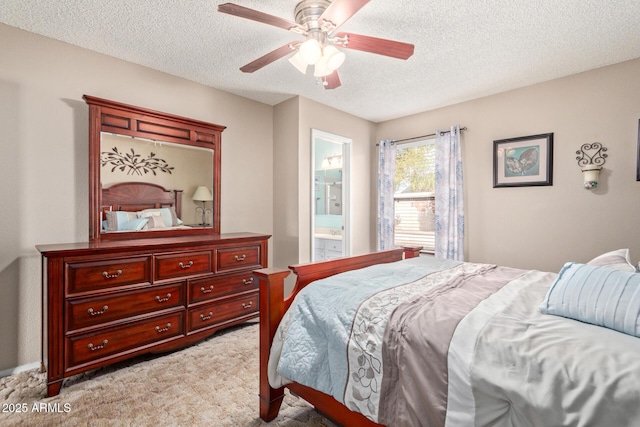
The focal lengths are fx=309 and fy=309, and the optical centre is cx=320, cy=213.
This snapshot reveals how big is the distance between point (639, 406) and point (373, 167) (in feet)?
13.2

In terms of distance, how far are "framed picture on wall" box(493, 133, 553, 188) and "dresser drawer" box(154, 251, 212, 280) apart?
3.18 metres

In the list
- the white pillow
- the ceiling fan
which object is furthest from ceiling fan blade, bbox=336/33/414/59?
the white pillow

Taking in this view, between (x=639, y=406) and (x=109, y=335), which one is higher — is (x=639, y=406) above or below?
above

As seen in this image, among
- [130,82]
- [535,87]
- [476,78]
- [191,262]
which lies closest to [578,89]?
[535,87]

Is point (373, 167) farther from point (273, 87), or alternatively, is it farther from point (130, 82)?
point (130, 82)

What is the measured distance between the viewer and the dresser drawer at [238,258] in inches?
112

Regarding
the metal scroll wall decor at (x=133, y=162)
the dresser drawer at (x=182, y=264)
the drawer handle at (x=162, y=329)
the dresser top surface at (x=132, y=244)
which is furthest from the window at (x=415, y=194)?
the drawer handle at (x=162, y=329)

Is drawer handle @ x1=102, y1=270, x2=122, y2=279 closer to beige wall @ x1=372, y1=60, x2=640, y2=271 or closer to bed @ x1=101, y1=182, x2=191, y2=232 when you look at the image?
bed @ x1=101, y1=182, x2=191, y2=232

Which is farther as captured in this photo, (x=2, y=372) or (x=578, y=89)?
(x=578, y=89)

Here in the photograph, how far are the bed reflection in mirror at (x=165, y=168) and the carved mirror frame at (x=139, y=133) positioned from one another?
43mm

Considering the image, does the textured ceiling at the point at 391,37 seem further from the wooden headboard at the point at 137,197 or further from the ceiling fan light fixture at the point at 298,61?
the wooden headboard at the point at 137,197

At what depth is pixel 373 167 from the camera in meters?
4.64

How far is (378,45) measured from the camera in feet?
6.23

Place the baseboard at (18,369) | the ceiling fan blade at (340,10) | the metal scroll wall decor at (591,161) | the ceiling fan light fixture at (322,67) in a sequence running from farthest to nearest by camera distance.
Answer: the metal scroll wall decor at (591,161) < the baseboard at (18,369) < the ceiling fan light fixture at (322,67) < the ceiling fan blade at (340,10)
